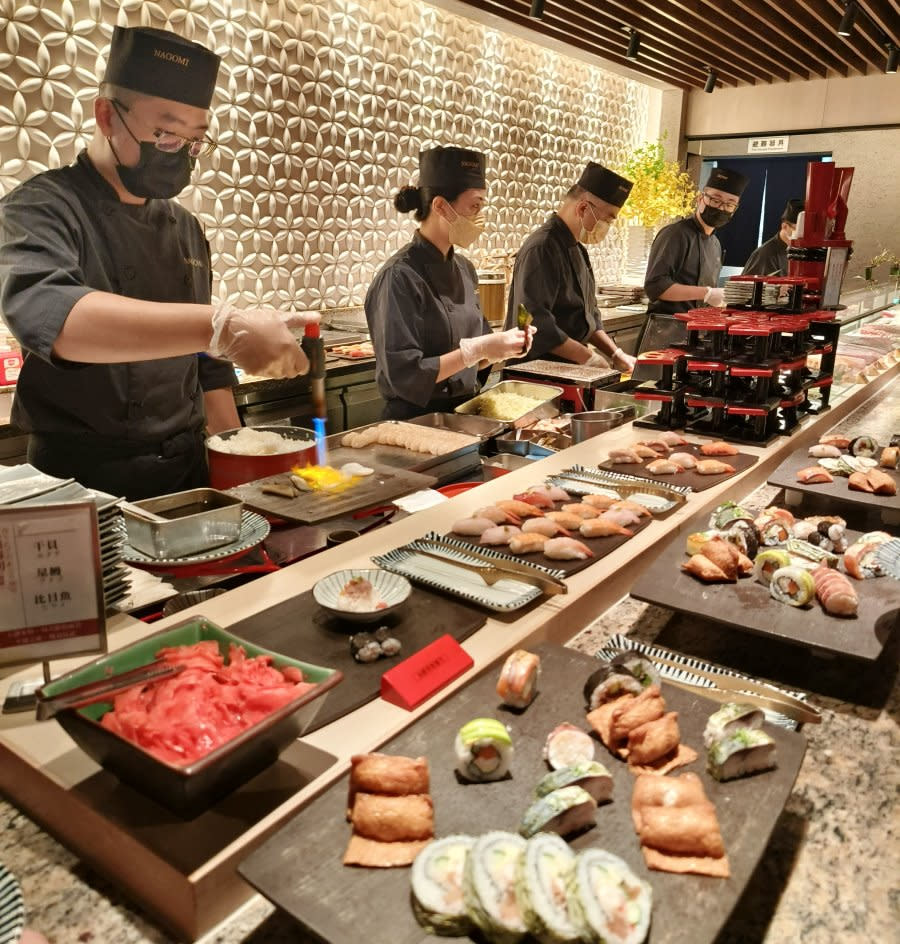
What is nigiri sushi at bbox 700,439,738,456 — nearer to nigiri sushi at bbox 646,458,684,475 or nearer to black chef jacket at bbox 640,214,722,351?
nigiri sushi at bbox 646,458,684,475

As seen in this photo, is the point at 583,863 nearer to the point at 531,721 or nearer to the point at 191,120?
the point at 531,721


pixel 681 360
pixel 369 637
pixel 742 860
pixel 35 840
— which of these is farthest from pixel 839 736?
pixel 681 360

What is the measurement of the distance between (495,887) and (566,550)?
1.03 metres

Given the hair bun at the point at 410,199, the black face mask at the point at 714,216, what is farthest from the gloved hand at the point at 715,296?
the hair bun at the point at 410,199

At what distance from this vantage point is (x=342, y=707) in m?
1.27

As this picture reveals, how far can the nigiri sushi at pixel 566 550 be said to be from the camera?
6.04 ft

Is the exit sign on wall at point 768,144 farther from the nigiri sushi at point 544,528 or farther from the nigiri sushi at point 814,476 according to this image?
the nigiri sushi at point 544,528

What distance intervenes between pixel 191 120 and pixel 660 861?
224 cm

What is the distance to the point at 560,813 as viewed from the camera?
1.00 metres

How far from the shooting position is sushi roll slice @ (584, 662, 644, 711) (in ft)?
4.20

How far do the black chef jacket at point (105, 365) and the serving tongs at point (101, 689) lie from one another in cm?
120

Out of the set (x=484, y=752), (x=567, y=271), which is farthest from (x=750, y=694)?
(x=567, y=271)

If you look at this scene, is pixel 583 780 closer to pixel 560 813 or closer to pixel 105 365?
pixel 560 813

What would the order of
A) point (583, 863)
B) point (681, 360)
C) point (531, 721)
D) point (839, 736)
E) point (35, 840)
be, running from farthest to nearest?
1. point (681, 360)
2. point (839, 736)
3. point (531, 721)
4. point (35, 840)
5. point (583, 863)
